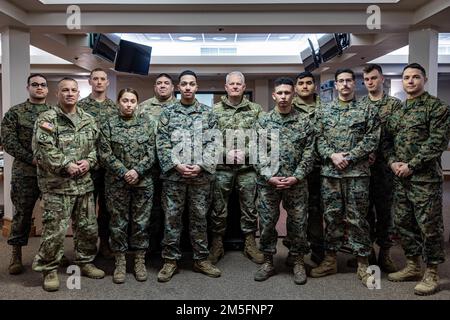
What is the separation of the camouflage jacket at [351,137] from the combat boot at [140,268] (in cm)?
163

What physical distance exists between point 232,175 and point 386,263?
5.02 feet

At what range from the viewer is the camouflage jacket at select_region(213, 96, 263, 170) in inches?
139

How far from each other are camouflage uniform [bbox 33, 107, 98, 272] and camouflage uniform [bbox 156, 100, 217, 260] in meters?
0.56

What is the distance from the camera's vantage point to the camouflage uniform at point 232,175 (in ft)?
11.6

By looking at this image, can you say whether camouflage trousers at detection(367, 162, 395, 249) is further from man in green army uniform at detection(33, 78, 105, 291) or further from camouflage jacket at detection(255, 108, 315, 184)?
man in green army uniform at detection(33, 78, 105, 291)

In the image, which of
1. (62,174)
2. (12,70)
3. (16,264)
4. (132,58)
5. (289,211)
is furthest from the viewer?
(132,58)

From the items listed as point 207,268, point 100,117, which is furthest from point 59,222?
point 207,268

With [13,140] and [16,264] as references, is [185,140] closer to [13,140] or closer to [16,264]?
[13,140]

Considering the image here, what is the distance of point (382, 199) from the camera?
11.1ft

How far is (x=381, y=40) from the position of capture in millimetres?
5898

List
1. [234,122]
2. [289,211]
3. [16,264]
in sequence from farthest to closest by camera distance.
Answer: [234,122] → [16,264] → [289,211]

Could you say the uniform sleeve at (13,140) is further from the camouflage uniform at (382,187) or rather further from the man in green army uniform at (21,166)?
the camouflage uniform at (382,187)

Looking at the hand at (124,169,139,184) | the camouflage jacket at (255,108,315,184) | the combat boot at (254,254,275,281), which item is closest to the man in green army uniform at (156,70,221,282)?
the hand at (124,169,139,184)

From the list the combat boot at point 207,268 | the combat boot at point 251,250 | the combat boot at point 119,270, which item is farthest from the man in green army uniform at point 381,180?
the combat boot at point 119,270
